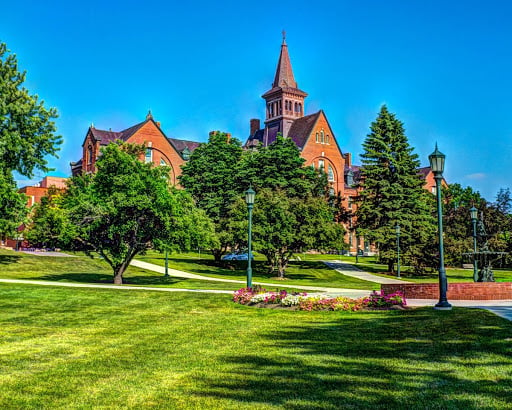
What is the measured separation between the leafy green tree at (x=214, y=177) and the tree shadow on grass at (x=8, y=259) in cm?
1724

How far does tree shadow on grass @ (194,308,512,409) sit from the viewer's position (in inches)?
265

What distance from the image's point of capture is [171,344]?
10.7 meters

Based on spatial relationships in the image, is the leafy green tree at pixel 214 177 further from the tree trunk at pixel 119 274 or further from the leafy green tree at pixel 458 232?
the tree trunk at pixel 119 274

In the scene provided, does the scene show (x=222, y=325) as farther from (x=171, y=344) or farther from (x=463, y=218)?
(x=463, y=218)

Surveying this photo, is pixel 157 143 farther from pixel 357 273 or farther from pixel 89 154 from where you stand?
pixel 357 273

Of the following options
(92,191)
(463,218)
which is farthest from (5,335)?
(463,218)

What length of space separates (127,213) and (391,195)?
29.1 m

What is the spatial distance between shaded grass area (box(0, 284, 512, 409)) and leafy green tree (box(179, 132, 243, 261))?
38.1 meters

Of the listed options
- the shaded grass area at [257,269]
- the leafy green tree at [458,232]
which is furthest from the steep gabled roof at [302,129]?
the shaded grass area at [257,269]

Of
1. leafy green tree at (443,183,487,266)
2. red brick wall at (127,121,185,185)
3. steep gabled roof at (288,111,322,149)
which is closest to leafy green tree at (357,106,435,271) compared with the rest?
leafy green tree at (443,183,487,266)

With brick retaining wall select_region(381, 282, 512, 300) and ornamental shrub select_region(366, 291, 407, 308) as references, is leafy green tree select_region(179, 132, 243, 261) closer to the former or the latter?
brick retaining wall select_region(381, 282, 512, 300)

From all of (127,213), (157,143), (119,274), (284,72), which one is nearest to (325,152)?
(284,72)

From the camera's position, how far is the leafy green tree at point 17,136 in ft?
120

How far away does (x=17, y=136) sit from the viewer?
3709cm
